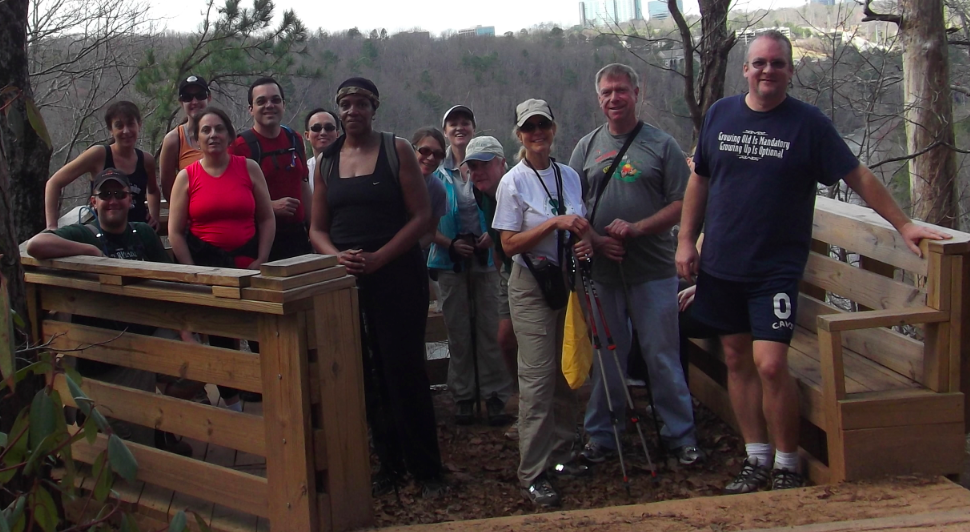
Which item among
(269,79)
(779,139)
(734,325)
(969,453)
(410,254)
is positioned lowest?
(969,453)

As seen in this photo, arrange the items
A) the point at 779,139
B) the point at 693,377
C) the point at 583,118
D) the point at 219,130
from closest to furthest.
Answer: the point at 779,139 → the point at 219,130 → the point at 693,377 → the point at 583,118

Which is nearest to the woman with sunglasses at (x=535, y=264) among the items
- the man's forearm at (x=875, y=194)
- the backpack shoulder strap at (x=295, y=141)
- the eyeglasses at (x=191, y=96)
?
the man's forearm at (x=875, y=194)

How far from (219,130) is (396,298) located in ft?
4.33

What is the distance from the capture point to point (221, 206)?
4422mm

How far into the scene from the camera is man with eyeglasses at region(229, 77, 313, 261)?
489 centimetres

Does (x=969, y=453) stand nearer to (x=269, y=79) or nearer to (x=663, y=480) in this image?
(x=663, y=480)

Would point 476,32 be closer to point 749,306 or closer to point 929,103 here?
point 929,103

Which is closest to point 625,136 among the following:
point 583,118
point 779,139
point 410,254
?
point 779,139

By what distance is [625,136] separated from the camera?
4.30 meters

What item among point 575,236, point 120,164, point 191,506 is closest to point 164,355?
point 191,506

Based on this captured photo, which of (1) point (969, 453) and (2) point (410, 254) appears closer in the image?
(2) point (410, 254)

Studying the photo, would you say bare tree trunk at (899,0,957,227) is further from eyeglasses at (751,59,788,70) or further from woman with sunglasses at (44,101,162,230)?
woman with sunglasses at (44,101,162,230)

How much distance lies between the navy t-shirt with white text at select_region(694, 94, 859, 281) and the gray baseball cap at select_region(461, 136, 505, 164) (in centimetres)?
128

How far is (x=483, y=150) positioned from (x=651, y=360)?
143cm
